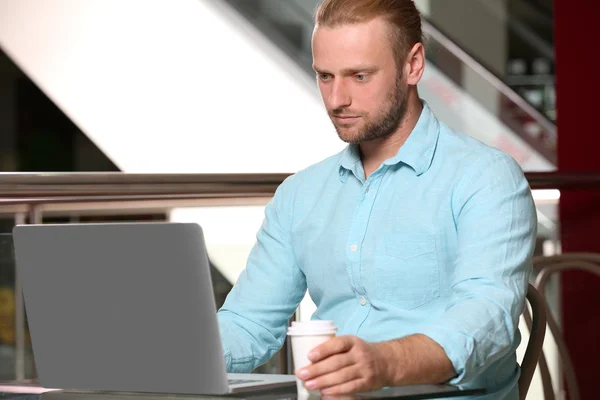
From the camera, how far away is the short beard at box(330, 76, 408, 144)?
1.64 metres

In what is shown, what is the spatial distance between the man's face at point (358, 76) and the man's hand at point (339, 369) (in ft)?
1.73

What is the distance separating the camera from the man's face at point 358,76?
5.25 ft

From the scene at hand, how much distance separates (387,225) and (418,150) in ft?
0.44

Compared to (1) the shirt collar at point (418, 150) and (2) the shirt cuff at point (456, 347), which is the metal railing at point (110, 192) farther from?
(2) the shirt cuff at point (456, 347)

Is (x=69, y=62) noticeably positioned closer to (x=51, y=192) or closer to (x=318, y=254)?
(x=51, y=192)

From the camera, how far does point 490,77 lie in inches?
229

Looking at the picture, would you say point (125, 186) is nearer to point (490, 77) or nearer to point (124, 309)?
point (124, 309)

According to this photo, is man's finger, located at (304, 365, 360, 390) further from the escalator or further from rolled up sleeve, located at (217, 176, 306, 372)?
the escalator

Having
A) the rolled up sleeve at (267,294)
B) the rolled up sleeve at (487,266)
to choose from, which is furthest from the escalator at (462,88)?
the rolled up sleeve at (487,266)

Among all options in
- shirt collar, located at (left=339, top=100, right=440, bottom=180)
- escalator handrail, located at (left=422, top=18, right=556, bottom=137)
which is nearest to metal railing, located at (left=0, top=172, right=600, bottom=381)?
shirt collar, located at (left=339, top=100, right=440, bottom=180)

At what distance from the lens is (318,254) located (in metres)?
1.68

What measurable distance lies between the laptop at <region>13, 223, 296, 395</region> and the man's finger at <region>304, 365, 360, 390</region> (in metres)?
0.10

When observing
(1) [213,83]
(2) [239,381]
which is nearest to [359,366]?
(2) [239,381]

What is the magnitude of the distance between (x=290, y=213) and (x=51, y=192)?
80 cm
